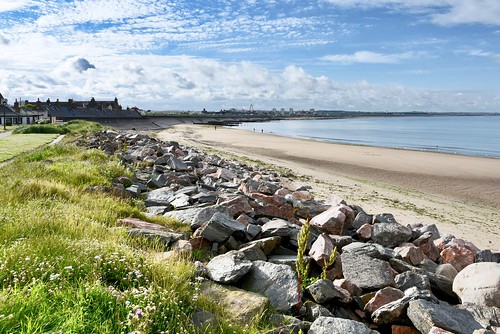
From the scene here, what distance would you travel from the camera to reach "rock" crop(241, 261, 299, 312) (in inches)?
175

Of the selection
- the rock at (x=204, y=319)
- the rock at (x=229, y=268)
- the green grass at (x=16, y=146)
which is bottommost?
the green grass at (x=16, y=146)

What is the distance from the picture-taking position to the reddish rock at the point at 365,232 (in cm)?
784

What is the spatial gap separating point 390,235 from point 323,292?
361 centimetres

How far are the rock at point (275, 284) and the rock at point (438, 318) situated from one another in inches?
50.2

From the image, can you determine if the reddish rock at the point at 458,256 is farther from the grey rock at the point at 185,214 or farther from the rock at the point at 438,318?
the grey rock at the point at 185,214

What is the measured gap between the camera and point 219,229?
6.19 m

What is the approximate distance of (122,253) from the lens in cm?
446

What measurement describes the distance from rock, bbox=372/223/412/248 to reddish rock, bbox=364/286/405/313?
2.79 metres

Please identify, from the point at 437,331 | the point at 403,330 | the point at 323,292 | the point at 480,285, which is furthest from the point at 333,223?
the point at 437,331

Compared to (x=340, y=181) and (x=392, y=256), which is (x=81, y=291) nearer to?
(x=392, y=256)

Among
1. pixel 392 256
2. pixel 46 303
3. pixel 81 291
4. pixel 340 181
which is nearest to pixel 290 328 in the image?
pixel 81 291

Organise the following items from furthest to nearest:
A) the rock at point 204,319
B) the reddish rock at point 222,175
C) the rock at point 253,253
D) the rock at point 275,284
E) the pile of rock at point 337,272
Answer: the reddish rock at point 222,175
the rock at point 253,253
the rock at point 275,284
the pile of rock at point 337,272
the rock at point 204,319

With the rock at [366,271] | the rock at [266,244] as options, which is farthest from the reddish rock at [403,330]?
the rock at [266,244]

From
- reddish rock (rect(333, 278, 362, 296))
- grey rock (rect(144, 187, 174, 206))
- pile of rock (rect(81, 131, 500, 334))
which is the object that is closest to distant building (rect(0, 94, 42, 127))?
Answer: grey rock (rect(144, 187, 174, 206))
